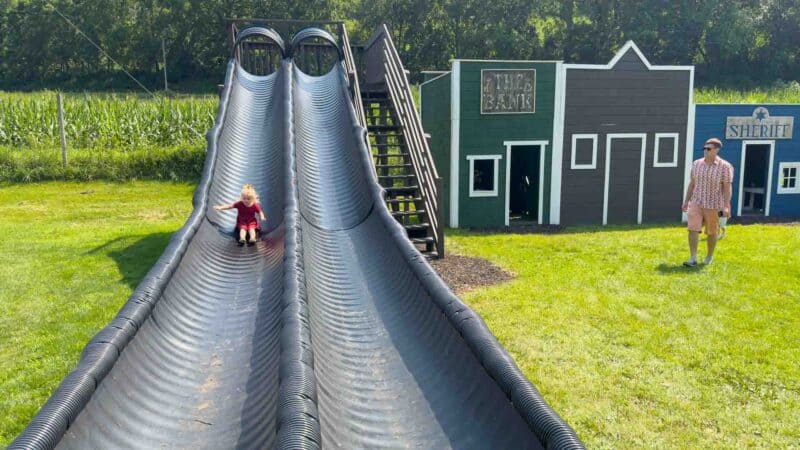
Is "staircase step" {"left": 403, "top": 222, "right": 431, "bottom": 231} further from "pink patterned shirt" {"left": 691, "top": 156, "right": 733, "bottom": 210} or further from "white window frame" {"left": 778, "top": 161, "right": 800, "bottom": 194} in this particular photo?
"white window frame" {"left": 778, "top": 161, "right": 800, "bottom": 194}

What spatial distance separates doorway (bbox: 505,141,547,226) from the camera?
1647 cm

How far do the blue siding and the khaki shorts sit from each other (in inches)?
375

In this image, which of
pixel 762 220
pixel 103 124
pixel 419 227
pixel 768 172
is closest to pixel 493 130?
pixel 419 227

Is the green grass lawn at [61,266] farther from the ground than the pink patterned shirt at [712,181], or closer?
closer

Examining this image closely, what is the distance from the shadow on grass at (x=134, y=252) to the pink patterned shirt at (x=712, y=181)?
8245 mm

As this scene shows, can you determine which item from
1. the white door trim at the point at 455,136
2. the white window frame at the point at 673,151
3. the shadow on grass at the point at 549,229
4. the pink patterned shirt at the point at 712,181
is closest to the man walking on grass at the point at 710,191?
the pink patterned shirt at the point at 712,181

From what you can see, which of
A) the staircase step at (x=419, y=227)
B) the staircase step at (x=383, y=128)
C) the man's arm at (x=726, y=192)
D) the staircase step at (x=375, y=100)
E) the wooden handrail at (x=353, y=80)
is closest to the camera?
the man's arm at (x=726, y=192)

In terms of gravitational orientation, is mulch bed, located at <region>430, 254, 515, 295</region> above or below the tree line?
below

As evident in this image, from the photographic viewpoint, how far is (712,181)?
8875 mm

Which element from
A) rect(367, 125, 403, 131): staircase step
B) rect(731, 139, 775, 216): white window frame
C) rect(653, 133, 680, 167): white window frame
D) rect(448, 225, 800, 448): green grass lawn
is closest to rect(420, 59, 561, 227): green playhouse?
rect(653, 133, 680, 167): white window frame

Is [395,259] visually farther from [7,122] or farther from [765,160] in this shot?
[7,122]

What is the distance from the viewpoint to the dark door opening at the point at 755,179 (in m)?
18.8

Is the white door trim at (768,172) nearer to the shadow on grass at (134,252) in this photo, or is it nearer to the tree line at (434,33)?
the shadow on grass at (134,252)

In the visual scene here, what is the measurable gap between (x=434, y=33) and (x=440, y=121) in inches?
1511
